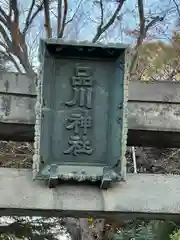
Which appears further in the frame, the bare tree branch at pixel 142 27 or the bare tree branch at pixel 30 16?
the bare tree branch at pixel 30 16

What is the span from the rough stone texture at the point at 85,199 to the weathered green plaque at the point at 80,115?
93 millimetres

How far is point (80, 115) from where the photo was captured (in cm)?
223

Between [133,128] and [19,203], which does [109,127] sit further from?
[19,203]

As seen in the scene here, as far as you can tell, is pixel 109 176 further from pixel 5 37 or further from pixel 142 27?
pixel 5 37

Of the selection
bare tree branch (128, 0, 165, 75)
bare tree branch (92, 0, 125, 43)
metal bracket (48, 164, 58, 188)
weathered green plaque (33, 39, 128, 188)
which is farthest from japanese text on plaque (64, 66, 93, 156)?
bare tree branch (92, 0, 125, 43)

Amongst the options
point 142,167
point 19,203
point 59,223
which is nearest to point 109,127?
point 19,203

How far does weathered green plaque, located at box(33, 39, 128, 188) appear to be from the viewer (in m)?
2.20

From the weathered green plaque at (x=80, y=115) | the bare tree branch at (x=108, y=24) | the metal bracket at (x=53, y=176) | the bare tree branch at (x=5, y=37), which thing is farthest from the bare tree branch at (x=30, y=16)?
the metal bracket at (x=53, y=176)

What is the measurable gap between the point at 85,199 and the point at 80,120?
1.31 feet

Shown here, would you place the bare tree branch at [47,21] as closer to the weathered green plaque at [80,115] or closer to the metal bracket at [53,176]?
the weathered green plaque at [80,115]

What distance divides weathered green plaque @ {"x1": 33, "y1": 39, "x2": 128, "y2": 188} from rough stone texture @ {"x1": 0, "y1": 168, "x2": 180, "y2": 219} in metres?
0.09

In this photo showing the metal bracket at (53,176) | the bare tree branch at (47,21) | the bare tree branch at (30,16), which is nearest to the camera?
the metal bracket at (53,176)

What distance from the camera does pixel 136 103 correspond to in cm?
249

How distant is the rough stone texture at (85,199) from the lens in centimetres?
219
